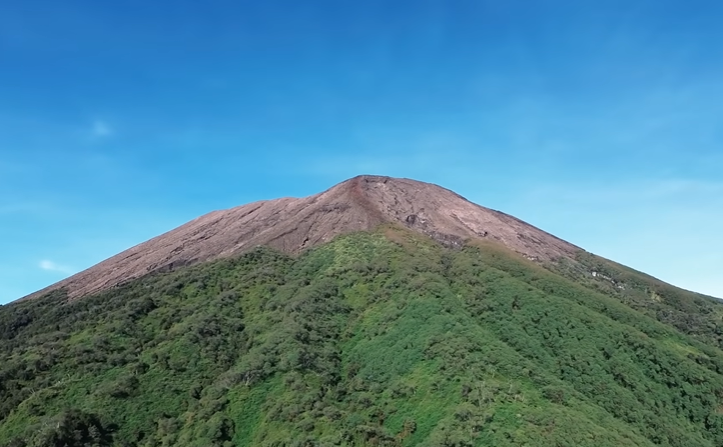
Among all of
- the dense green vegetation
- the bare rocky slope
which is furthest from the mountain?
the bare rocky slope

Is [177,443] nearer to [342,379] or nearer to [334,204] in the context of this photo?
[342,379]

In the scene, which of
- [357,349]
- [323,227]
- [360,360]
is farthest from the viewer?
[323,227]

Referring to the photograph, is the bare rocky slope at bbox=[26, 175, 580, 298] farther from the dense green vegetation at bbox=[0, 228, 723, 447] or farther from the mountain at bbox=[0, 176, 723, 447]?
the dense green vegetation at bbox=[0, 228, 723, 447]

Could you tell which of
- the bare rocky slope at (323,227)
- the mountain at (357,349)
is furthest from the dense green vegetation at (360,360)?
the bare rocky slope at (323,227)

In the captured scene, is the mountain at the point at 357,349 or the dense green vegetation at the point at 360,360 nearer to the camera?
the dense green vegetation at the point at 360,360

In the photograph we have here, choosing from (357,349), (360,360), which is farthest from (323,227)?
(360,360)

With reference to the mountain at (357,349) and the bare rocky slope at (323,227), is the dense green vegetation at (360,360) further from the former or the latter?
the bare rocky slope at (323,227)

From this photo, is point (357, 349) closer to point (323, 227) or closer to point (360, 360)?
point (360, 360)
